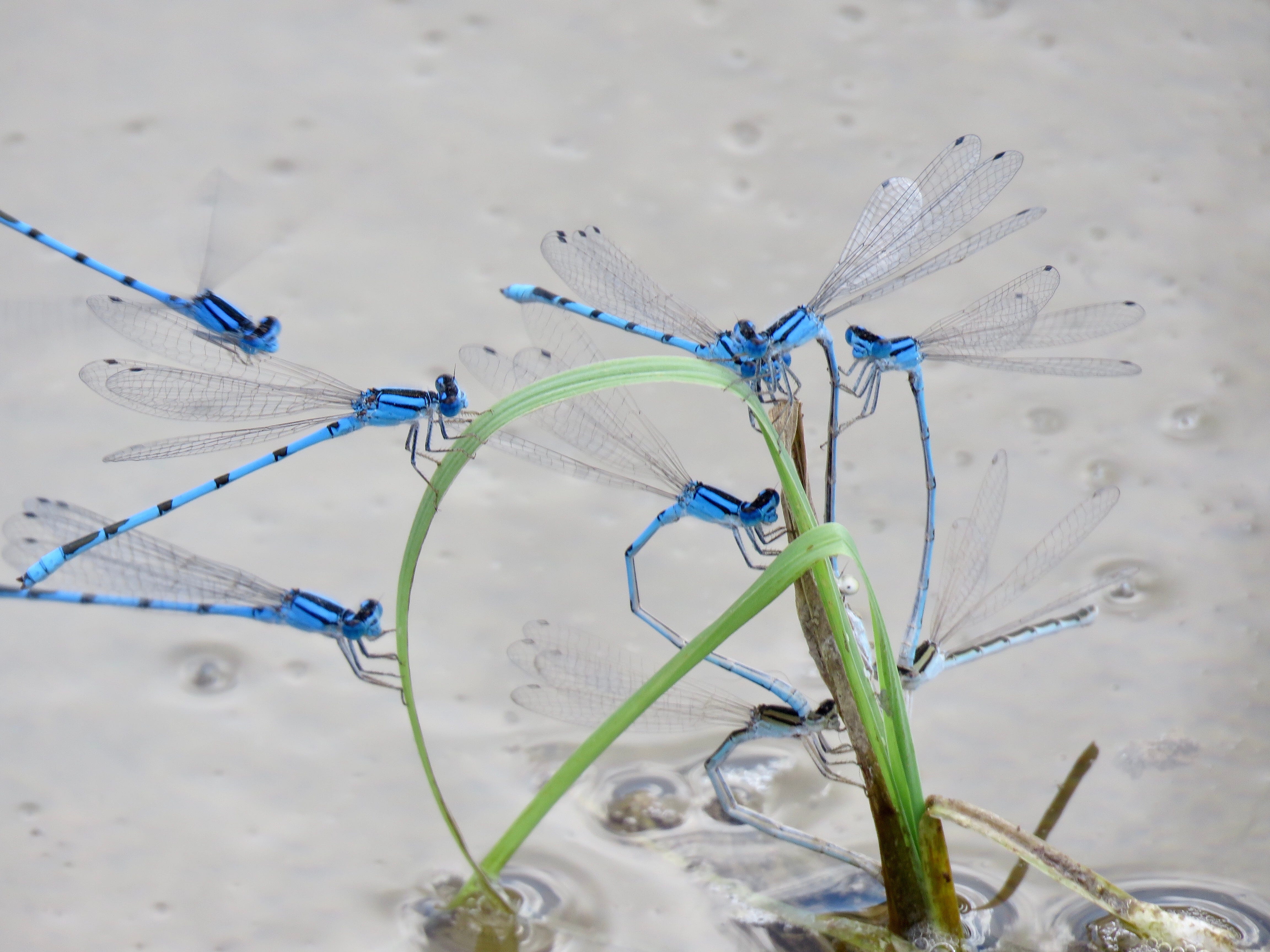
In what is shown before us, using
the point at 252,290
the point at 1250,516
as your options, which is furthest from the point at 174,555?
the point at 1250,516

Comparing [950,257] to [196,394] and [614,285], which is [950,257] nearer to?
[614,285]

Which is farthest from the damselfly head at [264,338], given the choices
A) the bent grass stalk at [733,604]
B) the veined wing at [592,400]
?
the bent grass stalk at [733,604]

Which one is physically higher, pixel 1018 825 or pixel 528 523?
pixel 528 523

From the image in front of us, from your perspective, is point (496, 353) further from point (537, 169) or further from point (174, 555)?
point (537, 169)

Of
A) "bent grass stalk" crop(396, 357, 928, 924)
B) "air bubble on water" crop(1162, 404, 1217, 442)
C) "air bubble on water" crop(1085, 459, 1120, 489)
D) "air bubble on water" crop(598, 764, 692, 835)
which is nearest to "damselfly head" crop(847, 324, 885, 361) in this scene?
"bent grass stalk" crop(396, 357, 928, 924)

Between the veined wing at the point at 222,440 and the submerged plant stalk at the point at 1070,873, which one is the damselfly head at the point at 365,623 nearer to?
the veined wing at the point at 222,440

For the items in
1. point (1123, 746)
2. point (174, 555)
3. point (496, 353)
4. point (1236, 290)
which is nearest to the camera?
point (496, 353)
